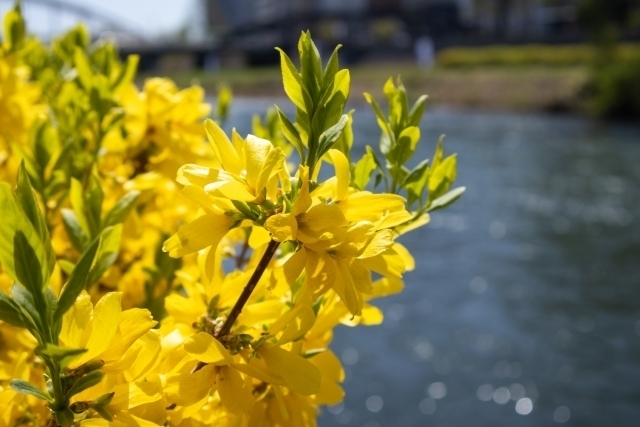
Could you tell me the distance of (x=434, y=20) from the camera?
37281 mm

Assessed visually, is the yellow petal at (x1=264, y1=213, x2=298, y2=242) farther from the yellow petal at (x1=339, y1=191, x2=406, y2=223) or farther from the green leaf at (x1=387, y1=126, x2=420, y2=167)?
the green leaf at (x1=387, y1=126, x2=420, y2=167)

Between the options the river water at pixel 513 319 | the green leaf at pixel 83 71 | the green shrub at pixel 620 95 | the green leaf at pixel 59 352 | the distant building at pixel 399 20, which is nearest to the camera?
the green leaf at pixel 59 352

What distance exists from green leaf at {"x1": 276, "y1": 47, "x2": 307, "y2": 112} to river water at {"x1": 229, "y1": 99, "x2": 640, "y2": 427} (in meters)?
4.91

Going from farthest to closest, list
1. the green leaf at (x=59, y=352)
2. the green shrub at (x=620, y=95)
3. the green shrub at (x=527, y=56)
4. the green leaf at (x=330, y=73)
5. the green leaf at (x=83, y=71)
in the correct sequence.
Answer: the green shrub at (x=527, y=56), the green shrub at (x=620, y=95), the green leaf at (x=83, y=71), the green leaf at (x=330, y=73), the green leaf at (x=59, y=352)

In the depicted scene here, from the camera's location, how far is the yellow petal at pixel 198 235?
40cm

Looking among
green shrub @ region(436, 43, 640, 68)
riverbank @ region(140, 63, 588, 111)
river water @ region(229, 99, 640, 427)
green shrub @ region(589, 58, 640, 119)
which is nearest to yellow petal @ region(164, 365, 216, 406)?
river water @ region(229, 99, 640, 427)

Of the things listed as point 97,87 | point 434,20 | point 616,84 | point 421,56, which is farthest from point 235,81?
point 97,87

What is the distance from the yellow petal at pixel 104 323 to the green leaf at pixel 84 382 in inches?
0.4

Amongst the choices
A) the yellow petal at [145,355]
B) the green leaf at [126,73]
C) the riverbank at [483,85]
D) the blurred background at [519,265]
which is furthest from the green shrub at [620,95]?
the yellow petal at [145,355]

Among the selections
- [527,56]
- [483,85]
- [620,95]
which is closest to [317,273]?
[620,95]

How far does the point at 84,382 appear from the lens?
357 mm

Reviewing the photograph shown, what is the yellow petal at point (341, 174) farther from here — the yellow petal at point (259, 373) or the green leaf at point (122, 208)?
the green leaf at point (122, 208)

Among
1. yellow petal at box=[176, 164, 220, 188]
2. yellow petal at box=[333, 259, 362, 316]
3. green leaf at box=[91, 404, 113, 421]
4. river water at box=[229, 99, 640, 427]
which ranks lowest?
river water at box=[229, 99, 640, 427]

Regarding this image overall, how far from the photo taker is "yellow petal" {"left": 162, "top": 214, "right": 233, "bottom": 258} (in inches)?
15.8
